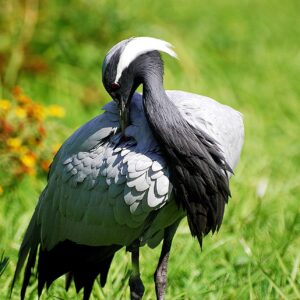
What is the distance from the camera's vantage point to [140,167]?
11.2 feet

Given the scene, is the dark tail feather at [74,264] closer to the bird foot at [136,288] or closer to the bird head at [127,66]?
the bird foot at [136,288]

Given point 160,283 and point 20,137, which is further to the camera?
point 20,137

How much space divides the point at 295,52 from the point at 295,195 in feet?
11.4

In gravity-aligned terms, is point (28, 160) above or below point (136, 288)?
above

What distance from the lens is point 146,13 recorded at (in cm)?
777

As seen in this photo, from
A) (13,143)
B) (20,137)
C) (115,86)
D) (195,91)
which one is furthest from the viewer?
(195,91)

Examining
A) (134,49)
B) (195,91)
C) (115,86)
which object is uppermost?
(134,49)

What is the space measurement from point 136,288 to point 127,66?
3.49 feet

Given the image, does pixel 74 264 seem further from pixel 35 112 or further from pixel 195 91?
pixel 195 91

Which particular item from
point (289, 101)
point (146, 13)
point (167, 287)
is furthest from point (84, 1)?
point (167, 287)

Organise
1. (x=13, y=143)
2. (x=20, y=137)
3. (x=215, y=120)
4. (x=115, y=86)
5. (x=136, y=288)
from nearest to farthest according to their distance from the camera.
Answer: (x=115, y=86)
(x=215, y=120)
(x=136, y=288)
(x=13, y=143)
(x=20, y=137)

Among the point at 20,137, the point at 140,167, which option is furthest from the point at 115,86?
the point at 20,137

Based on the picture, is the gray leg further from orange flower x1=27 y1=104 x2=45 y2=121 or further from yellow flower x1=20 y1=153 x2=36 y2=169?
orange flower x1=27 y1=104 x2=45 y2=121

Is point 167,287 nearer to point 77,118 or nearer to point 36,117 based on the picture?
point 36,117
